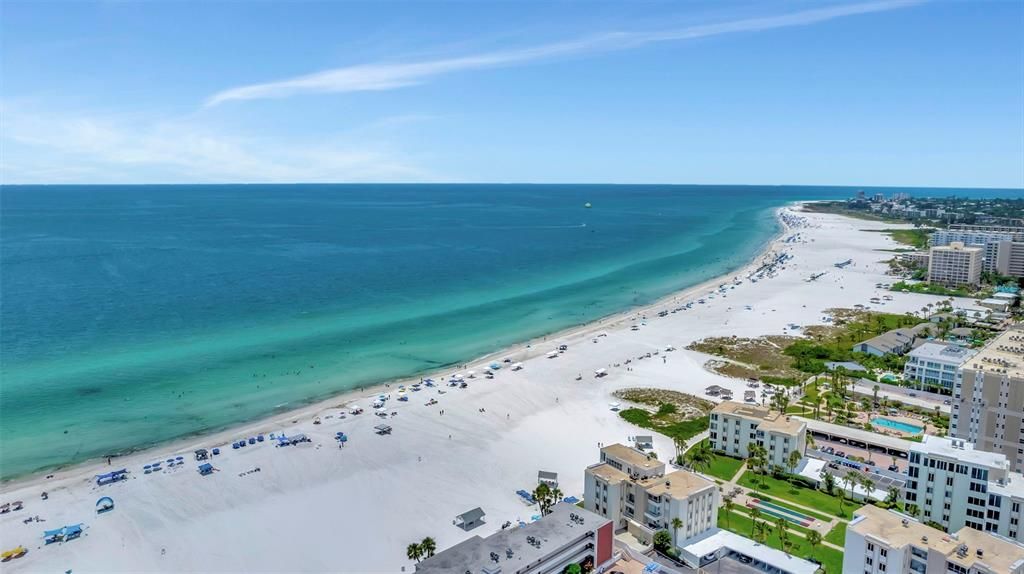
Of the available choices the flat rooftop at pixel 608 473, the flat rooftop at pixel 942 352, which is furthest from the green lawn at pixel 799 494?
the flat rooftop at pixel 942 352

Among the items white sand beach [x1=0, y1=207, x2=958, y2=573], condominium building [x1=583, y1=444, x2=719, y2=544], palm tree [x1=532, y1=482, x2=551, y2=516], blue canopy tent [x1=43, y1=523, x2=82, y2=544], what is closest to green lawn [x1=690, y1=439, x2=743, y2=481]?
white sand beach [x1=0, y1=207, x2=958, y2=573]

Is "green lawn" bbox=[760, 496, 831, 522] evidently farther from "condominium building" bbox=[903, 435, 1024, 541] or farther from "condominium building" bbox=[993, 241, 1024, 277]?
"condominium building" bbox=[993, 241, 1024, 277]

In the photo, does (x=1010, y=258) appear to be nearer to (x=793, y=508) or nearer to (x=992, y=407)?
(x=992, y=407)

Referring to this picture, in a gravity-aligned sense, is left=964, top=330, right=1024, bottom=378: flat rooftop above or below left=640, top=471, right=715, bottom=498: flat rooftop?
above

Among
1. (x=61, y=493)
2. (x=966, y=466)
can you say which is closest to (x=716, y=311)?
(x=966, y=466)

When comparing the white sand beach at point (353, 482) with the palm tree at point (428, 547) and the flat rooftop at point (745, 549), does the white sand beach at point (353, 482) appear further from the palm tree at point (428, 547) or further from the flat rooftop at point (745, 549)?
the flat rooftop at point (745, 549)

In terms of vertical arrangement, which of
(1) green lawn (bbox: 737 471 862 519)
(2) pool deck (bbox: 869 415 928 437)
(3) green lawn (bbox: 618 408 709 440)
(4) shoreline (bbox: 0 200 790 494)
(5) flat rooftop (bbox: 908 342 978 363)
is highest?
(5) flat rooftop (bbox: 908 342 978 363)
